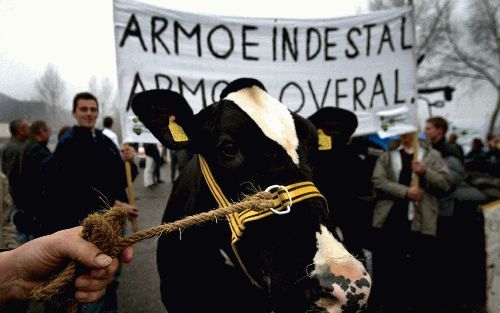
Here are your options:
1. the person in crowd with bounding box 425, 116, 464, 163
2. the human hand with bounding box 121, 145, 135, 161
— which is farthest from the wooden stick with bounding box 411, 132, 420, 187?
the human hand with bounding box 121, 145, 135, 161

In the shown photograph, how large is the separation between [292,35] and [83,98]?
2.18 metres

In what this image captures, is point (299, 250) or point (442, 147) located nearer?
point (299, 250)

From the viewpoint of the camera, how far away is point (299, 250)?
125 cm

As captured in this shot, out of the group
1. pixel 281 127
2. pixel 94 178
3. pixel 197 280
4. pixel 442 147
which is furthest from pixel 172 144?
pixel 442 147

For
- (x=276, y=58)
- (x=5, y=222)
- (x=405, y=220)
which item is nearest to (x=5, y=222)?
(x=5, y=222)

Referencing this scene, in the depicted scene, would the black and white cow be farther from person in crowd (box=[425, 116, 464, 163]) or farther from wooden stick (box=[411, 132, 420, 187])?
person in crowd (box=[425, 116, 464, 163])

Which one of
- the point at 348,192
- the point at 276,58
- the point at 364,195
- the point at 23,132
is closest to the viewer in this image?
the point at 276,58

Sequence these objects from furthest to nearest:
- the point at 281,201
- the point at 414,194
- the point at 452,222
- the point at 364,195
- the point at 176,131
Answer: the point at 364,195
the point at 452,222
the point at 414,194
the point at 176,131
the point at 281,201

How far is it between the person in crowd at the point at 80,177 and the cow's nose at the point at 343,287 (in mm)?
1959

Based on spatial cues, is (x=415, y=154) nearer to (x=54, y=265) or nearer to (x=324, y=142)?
(x=324, y=142)

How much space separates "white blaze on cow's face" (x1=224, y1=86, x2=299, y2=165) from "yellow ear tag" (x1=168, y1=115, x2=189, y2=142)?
13.9 inches

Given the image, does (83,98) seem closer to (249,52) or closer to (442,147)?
(249,52)

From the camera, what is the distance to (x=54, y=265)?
952 mm

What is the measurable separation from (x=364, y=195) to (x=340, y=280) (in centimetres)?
324
